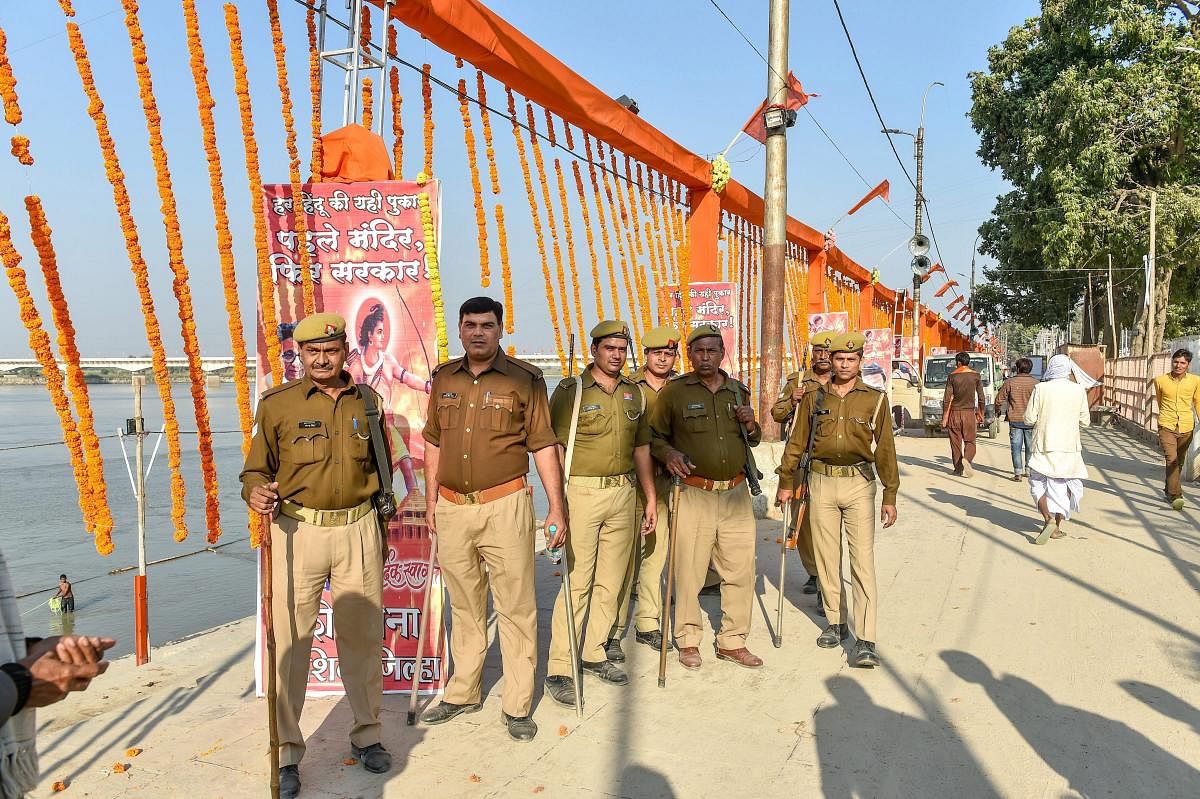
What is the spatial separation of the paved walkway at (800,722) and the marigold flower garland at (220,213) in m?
1.07

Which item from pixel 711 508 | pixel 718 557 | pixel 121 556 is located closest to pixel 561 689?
pixel 718 557

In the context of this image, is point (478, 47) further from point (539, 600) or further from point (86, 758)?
point (86, 758)

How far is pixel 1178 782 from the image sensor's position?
3.26 metres

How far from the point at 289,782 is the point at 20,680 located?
82.6 inches

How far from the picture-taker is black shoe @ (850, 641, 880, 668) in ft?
14.9

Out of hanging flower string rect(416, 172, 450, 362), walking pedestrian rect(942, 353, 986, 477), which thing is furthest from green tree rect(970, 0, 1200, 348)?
hanging flower string rect(416, 172, 450, 362)

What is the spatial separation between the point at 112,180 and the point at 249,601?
11833mm

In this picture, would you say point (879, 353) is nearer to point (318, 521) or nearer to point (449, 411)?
point (449, 411)

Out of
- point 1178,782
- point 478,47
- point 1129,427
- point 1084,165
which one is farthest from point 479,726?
point 1084,165

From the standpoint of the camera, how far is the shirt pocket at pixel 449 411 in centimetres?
381

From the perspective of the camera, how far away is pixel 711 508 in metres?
4.70

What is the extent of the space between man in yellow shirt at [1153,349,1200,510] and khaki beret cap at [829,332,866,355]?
20.4ft

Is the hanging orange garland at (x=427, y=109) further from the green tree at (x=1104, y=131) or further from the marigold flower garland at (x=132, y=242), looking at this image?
the green tree at (x=1104, y=131)

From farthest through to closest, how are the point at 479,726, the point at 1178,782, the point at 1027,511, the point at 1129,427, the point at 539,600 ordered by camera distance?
the point at 1129,427, the point at 1027,511, the point at 539,600, the point at 479,726, the point at 1178,782
